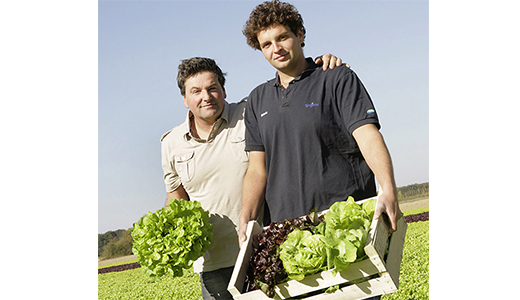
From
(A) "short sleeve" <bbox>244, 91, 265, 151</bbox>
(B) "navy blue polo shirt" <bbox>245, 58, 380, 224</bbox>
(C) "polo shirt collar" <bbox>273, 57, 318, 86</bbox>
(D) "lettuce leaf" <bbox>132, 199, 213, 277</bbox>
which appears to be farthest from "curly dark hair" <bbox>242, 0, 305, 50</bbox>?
(D) "lettuce leaf" <bbox>132, 199, 213, 277</bbox>

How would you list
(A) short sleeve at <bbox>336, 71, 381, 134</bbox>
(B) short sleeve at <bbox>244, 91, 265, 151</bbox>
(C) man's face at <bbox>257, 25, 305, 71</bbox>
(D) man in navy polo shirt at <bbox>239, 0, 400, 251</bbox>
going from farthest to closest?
(B) short sleeve at <bbox>244, 91, 265, 151</bbox>
(C) man's face at <bbox>257, 25, 305, 71</bbox>
(D) man in navy polo shirt at <bbox>239, 0, 400, 251</bbox>
(A) short sleeve at <bbox>336, 71, 381, 134</bbox>

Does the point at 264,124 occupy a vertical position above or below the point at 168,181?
above

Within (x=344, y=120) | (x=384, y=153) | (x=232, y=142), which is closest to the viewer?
(x=384, y=153)

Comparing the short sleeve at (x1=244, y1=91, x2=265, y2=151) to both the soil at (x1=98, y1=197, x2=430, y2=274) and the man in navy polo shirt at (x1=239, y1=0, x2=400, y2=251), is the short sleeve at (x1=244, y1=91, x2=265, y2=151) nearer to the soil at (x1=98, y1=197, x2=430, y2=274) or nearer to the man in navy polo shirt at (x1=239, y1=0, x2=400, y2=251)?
the man in navy polo shirt at (x1=239, y1=0, x2=400, y2=251)

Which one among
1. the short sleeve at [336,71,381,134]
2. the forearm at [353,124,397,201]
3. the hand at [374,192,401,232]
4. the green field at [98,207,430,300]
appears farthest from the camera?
the green field at [98,207,430,300]

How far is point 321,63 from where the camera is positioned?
3.18 metres

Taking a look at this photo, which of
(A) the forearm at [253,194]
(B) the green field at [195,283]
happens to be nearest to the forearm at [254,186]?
(A) the forearm at [253,194]

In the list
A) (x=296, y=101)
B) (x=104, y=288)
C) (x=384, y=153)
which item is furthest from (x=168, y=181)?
(x=104, y=288)

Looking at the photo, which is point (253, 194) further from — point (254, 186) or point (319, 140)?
point (319, 140)

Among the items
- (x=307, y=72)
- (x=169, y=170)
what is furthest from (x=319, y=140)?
(x=169, y=170)

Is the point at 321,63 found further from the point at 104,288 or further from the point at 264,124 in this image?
the point at 104,288

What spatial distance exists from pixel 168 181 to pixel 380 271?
7.30ft

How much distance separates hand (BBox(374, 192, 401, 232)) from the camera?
7.74 feet

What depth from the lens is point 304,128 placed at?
9.50 ft
